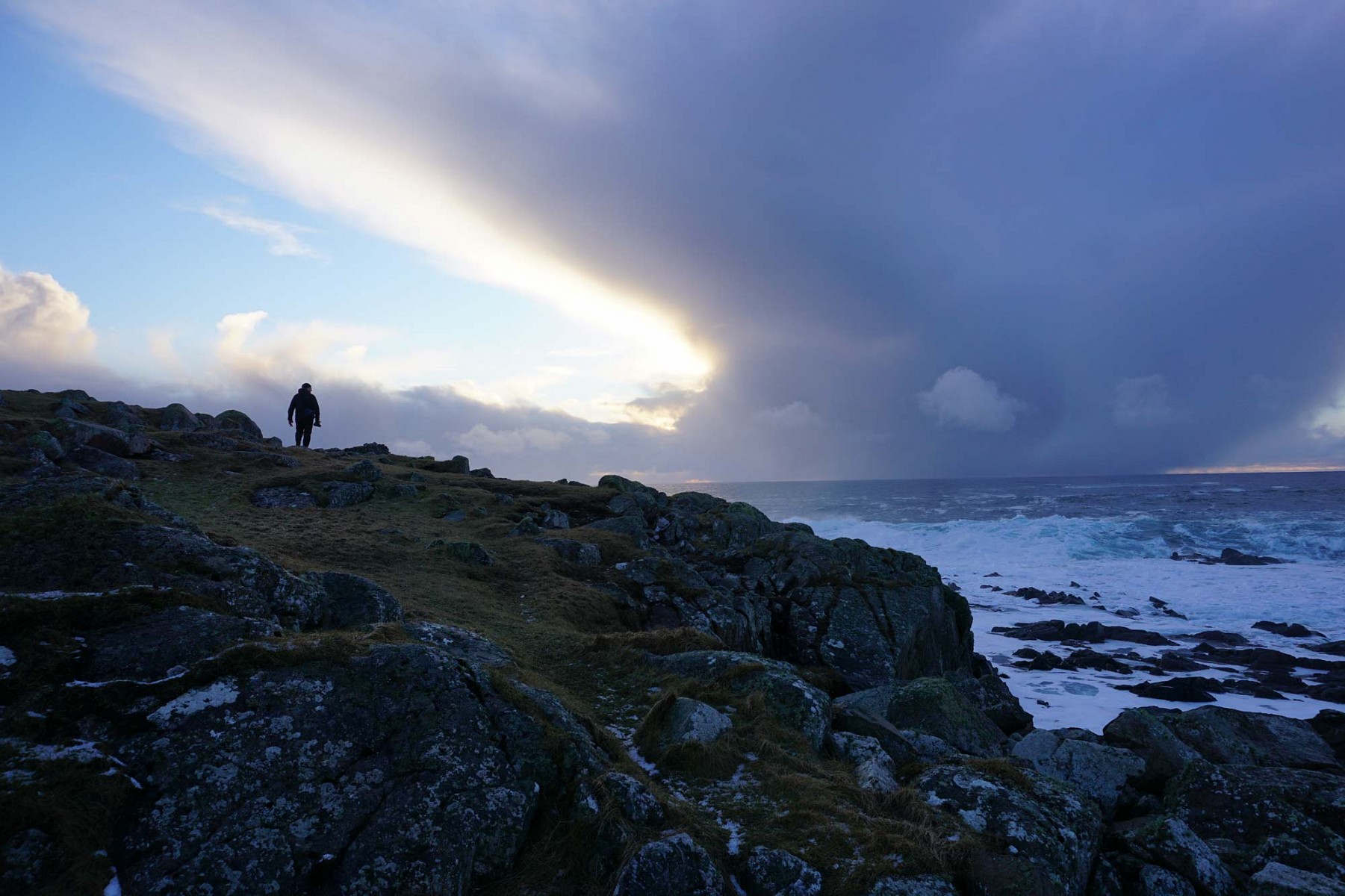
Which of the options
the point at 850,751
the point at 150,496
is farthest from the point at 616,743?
the point at 150,496

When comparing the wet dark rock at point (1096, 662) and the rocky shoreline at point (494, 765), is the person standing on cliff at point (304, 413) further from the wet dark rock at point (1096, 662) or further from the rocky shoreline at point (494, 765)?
the wet dark rock at point (1096, 662)

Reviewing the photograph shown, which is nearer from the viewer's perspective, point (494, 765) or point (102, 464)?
point (494, 765)

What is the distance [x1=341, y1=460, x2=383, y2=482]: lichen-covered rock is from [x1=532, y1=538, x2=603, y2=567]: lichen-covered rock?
1406cm

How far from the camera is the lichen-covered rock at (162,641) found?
7438mm

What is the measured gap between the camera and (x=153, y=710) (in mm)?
7051

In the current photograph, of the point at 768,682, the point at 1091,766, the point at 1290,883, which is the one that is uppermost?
the point at 768,682

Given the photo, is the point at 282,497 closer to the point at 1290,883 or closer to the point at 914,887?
the point at 914,887

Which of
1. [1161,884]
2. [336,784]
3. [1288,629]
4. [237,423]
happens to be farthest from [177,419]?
[1288,629]

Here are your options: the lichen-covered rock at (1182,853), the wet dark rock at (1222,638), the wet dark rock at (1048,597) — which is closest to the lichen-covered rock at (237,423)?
the lichen-covered rock at (1182,853)

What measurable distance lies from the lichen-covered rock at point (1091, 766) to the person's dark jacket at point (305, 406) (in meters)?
46.6

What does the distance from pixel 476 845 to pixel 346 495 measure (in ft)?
95.9

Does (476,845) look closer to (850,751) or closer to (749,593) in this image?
(850,751)

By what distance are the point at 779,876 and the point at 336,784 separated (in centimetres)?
519

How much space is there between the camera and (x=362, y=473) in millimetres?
35719
